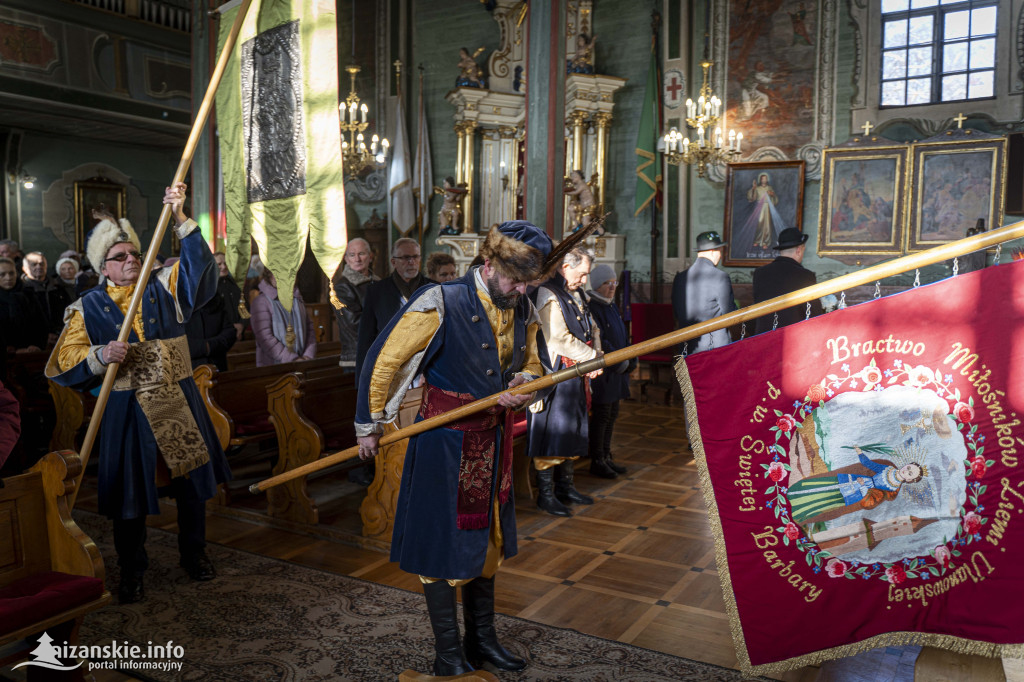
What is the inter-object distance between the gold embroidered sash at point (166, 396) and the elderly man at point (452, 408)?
1294 millimetres

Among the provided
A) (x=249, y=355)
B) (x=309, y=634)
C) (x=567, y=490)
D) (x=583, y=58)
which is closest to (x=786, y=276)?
(x=567, y=490)

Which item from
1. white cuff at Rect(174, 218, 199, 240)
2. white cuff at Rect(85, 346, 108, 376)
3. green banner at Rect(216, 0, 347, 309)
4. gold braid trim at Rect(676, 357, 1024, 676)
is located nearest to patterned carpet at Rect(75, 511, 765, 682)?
gold braid trim at Rect(676, 357, 1024, 676)

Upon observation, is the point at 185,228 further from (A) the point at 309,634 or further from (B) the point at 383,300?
(A) the point at 309,634

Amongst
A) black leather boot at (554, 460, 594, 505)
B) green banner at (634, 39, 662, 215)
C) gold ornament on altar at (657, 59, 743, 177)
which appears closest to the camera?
black leather boot at (554, 460, 594, 505)

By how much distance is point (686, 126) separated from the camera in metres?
10.5

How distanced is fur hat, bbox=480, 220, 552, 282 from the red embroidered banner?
606 mm

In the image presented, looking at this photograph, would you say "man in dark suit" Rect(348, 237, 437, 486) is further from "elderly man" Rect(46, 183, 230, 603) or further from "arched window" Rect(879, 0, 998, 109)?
"arched window" Rect(879, 0, 998, 109)

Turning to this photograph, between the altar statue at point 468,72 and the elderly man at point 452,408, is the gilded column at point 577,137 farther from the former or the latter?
the elderly man at point 452,408

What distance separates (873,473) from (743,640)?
69 cm

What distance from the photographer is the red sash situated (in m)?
2.51

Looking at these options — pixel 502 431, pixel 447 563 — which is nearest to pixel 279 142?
pixel 502 431

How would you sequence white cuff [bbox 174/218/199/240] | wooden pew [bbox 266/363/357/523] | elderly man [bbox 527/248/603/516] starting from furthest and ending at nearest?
wooden pew [bbox 266/363/357/523], elderly man [bbox 527/248/603/516], white cuff [bbox 174/218/199/240]

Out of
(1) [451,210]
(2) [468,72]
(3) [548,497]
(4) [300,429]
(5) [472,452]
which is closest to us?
(5) [472,452]

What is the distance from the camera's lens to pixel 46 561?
108 inches
